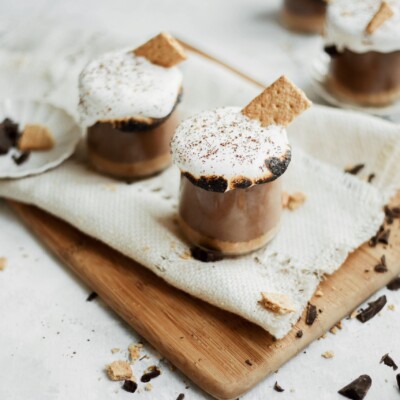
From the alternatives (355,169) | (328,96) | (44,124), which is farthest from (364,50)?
(44,124)

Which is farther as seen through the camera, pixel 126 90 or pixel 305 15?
pixel 305 15

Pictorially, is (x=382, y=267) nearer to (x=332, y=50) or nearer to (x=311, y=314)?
(x=311, y=314)

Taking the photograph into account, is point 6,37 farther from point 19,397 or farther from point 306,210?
point 19,397

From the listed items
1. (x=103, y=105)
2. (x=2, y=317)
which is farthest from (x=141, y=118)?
(x=2, y=317)

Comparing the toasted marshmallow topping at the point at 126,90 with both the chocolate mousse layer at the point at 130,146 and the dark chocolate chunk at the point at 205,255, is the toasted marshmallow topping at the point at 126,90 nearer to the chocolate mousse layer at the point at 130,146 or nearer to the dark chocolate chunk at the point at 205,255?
the chocolate mousse layer at the point at 130,146

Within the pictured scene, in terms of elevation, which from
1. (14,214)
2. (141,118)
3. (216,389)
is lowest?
(14,214)

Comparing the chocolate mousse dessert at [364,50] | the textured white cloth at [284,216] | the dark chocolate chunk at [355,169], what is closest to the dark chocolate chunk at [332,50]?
the chocolate mousse dessert at [364,50]

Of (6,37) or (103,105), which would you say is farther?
(6,37)
